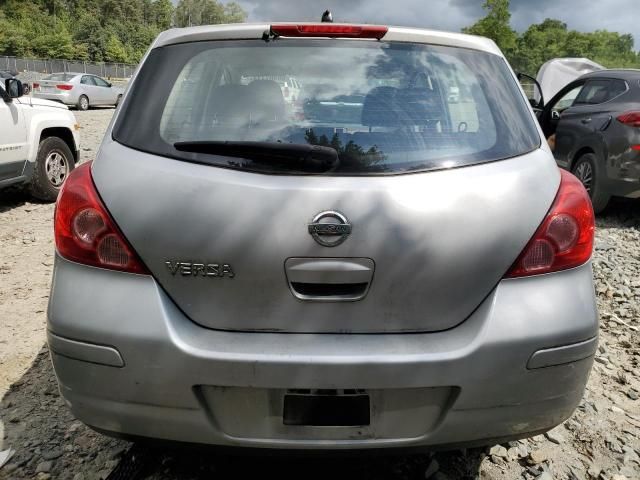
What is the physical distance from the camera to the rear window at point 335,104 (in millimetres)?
1874

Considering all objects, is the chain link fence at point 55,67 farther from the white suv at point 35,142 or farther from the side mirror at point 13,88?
the side mirror at point 13,88

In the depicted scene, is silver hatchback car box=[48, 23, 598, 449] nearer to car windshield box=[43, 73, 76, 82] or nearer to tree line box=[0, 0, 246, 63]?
car windshield box=[43, 73, 76, 82]

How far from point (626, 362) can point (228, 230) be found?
2863 mm

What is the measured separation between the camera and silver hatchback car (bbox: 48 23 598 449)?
172 centimetres

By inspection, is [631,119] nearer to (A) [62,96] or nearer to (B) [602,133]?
(B) [602,133]

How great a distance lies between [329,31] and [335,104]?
284 mm

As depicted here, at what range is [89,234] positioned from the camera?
1846mm

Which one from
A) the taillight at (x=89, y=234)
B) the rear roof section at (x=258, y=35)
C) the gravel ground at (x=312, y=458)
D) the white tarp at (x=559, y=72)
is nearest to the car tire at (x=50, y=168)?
the gravel ground at (x=312, y=458)

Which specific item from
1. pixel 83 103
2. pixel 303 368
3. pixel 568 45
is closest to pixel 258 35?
pixel 303 368

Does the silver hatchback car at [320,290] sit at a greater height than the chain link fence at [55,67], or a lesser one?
greater

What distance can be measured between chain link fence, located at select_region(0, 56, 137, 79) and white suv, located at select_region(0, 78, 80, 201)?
48.0m

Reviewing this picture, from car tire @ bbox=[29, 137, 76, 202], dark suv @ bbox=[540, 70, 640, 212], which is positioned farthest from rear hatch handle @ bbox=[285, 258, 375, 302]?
car tire @ bbox=[29, 137, 76, 202]

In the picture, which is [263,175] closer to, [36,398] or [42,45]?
[36,398]

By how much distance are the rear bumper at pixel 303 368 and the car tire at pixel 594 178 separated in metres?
5.41
